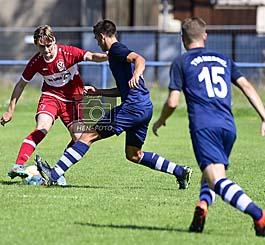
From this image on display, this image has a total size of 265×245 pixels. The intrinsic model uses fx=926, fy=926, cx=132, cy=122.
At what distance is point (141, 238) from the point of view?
743 centimetres

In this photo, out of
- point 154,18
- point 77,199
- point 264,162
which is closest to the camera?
point 77,199

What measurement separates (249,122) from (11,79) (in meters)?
9.66

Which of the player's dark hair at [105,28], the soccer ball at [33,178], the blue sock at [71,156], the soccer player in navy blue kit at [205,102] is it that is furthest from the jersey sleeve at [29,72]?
the soccer player in navy blue kit at [205,102]

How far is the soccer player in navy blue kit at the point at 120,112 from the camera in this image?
9781 millimetres

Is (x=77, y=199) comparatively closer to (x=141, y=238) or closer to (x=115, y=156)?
(x=141, y=238)

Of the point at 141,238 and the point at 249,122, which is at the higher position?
the point at 141,238

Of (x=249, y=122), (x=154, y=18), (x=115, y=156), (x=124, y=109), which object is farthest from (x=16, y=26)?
(x=124, y=109)

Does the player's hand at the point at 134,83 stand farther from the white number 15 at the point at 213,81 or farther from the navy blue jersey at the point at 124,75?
the white number 15 at the point at 213,81

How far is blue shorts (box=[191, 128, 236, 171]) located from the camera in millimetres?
7480

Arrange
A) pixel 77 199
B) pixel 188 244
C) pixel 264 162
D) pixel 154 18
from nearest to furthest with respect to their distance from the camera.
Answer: pixel 188 244 < pixel 77 199 < pixel 264 162 < pixel 154 18

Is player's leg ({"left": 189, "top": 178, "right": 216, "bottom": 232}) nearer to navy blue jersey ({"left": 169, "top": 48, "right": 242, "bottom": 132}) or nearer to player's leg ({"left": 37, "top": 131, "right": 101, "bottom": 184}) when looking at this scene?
navy blue jersey ({"left": 169, "top": 48, "right": 242, "bottom": 132})

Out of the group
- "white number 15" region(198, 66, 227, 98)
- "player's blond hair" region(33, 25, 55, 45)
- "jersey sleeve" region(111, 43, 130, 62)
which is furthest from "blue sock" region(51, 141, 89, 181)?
"white number 15" region(198, 66, 227, 98)

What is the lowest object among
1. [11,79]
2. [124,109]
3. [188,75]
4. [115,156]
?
[11,79]

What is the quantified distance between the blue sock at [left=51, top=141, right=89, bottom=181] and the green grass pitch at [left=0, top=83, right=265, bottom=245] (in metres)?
0.22
